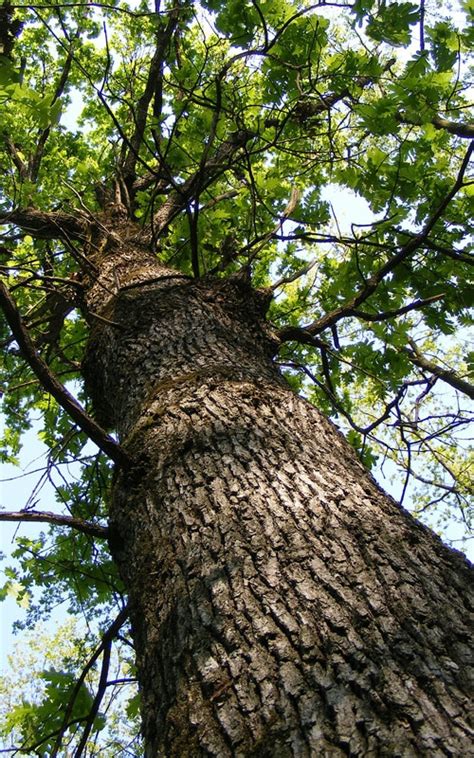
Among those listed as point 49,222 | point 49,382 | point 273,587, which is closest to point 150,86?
point 49,222

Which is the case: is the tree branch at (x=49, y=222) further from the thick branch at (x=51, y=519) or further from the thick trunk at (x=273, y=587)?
the thick branch at (x=51, y=519)

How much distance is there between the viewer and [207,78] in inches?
144

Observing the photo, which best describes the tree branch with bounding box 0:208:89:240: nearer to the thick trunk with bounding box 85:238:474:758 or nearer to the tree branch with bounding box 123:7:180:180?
the tree branch with bounding box 123:7:180:180

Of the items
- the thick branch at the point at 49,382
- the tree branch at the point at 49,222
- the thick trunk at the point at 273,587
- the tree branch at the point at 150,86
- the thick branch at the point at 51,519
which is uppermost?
the tree branch at the point at 150,86

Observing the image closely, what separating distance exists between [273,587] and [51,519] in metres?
0.90

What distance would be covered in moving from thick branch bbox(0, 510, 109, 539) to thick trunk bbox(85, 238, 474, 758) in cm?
7

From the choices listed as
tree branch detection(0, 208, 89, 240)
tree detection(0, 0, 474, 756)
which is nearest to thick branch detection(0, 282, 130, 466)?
tree detection(0, 0, 474, 756)

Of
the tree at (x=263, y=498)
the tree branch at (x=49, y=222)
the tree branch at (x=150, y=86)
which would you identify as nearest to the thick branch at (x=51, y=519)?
the tree at (x=263, y=498)

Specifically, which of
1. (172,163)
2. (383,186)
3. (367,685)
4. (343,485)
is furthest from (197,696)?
(172,163)

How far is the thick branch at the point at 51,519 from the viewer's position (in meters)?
1.77

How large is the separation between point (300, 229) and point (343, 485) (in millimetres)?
3733

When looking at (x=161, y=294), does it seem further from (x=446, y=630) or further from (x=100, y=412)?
(x=446, y=630)

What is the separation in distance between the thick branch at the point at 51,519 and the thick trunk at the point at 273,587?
7 centimetres

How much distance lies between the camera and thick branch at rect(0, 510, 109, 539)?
1.77m
